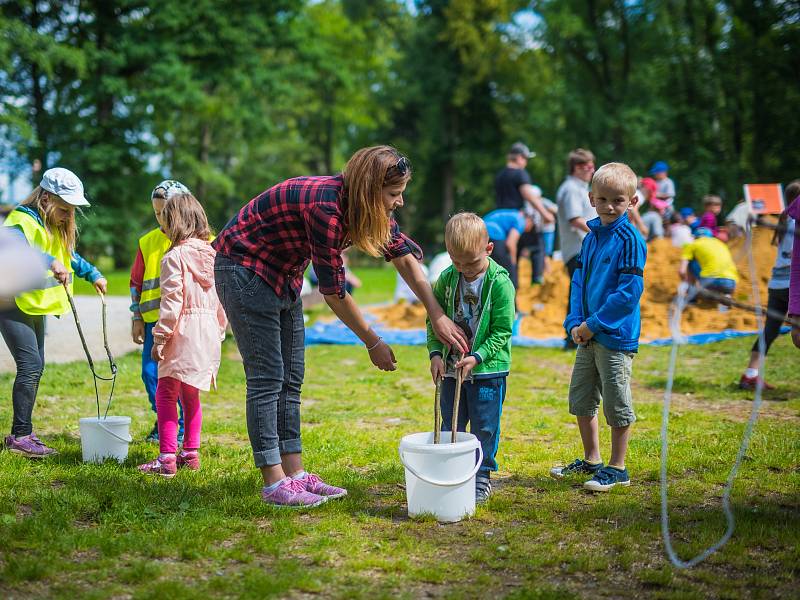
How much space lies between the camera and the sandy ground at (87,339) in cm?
816

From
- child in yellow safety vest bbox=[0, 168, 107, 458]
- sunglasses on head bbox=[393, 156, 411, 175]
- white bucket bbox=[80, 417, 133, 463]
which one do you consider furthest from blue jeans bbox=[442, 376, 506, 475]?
child in yellow safety vest bbox=[0, 168, 107, 458]

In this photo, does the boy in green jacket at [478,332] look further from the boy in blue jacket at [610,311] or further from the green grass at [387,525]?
the boy in blue jacket at [610,311]

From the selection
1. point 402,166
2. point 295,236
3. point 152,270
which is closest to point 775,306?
point 402,166

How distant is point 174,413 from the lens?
14.6 ft

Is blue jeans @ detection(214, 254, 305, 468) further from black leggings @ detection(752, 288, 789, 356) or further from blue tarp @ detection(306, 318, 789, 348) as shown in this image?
blue tarp @ detection(306, 318, 789, 348)

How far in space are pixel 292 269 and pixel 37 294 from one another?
1.94m

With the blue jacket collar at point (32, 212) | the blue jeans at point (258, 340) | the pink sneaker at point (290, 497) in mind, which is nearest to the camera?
the blue jeans at point (258, 340)

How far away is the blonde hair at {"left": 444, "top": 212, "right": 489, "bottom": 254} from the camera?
3730 millimetres

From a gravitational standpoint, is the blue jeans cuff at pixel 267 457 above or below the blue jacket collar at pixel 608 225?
below

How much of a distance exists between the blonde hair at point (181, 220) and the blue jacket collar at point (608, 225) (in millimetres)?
A: 2134

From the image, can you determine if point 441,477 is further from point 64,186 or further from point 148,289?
point 64,186

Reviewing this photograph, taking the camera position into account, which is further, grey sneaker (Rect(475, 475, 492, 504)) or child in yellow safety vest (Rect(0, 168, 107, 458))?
child in yellow safety vest (Rect(0, 168, 107, 458))

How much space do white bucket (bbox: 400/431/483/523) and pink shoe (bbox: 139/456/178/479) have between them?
143 centimetres

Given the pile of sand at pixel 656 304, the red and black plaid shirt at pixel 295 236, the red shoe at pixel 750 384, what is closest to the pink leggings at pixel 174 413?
the red and black plaid shirt at pixel 295 236
